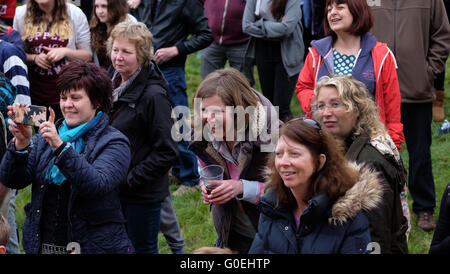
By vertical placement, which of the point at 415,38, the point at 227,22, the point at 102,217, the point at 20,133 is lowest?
the point at 102,217

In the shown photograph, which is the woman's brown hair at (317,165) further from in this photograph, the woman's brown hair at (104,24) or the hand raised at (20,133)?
the woman's brown hair at (104,24)

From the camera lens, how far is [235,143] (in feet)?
12.1

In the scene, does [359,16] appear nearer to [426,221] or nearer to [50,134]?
[426,221]

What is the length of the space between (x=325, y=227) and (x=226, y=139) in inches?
34.1

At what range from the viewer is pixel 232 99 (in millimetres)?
3715

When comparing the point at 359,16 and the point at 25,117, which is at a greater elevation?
the point at 359,16

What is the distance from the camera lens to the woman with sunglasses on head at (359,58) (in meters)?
4.82

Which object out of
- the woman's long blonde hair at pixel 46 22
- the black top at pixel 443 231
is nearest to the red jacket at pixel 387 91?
the black top at pixel 443 231

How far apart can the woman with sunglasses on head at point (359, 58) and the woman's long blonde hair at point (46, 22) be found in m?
2.08

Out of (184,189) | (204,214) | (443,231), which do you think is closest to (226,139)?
(443,231)

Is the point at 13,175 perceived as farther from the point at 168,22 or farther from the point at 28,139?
the point at 168,22

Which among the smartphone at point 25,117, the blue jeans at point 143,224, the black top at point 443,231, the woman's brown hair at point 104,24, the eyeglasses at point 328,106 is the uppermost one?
the woman's brown hair at point 104,24

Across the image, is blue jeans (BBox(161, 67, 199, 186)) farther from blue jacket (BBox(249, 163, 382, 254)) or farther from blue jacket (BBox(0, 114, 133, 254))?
blue jacket (BBox(249, 163, 382, 254))

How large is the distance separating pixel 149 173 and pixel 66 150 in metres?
1.08
